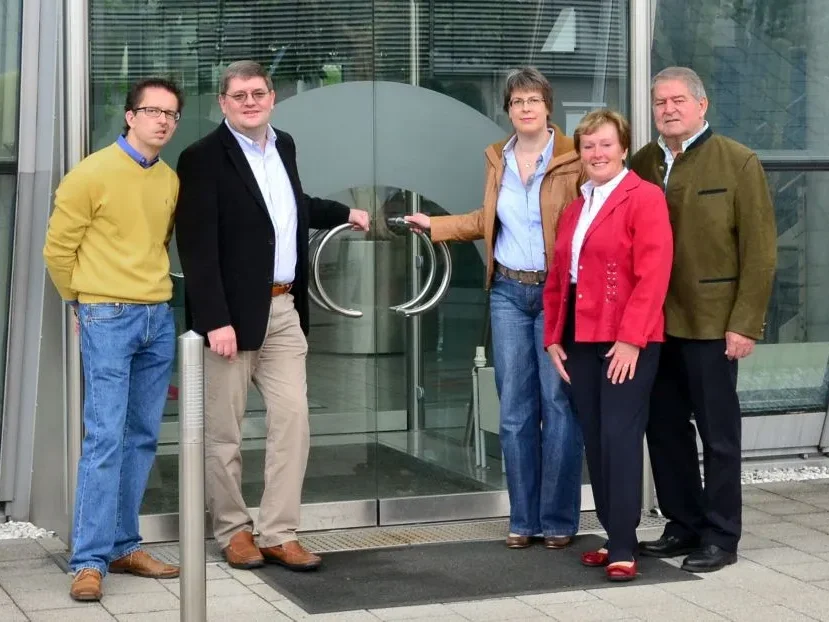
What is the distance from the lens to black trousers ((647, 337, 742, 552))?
5496 mm

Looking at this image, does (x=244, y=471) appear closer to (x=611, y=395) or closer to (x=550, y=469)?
(x=550, y=469)

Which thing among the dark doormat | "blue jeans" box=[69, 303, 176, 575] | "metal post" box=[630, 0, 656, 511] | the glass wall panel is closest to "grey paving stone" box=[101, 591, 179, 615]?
"blue jeans" box=[69, 303, 176, 575]

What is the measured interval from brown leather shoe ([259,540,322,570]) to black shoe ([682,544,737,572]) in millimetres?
1372

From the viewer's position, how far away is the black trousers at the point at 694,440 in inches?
216

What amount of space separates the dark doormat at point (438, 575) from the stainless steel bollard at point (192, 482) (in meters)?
1.16

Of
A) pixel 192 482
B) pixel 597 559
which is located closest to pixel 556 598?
pixel 597 559

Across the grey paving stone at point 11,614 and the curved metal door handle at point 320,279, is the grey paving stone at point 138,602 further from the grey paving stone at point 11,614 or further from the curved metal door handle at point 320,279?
the curved metal door handle at point 320,279

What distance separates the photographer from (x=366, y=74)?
624cm

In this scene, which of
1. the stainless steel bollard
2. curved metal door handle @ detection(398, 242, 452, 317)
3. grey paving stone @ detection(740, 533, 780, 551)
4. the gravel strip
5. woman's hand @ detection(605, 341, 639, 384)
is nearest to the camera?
the stainless steel bollard

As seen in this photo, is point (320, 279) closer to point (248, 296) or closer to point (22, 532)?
point (248, 296)

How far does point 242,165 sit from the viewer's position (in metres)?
5.45

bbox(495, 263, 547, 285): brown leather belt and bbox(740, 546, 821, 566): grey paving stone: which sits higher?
bbox(495, 263, 547, 285): brown leather belt

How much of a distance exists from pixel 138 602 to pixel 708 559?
6.79 feet

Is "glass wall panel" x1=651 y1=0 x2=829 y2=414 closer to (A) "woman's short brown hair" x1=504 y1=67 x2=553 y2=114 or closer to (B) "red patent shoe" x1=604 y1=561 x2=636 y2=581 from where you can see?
(A) "woman's short brown hair" x1=504 y1=67 x2=553 y2=114
